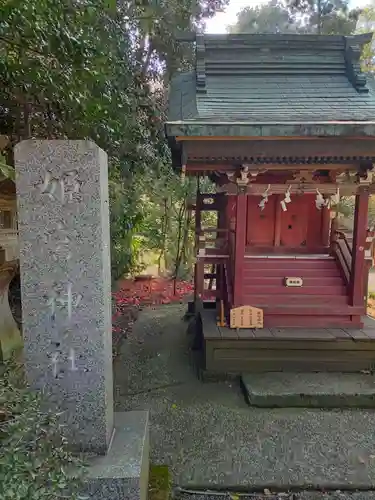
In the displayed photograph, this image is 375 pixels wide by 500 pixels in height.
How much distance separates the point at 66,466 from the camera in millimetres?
1681

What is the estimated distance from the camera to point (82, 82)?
2.65 m

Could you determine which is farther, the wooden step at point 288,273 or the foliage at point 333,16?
the foliage at point 333,16

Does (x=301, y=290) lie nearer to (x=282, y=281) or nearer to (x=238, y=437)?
(x=282, y=281)

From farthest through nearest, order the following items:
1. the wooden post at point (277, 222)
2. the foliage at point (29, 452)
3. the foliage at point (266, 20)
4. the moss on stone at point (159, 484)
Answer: the foliage at point (266, 20)
the wooden post at point (277, 222)
the moss on stone at point (159, 484)
the foliage at point (29, 452)

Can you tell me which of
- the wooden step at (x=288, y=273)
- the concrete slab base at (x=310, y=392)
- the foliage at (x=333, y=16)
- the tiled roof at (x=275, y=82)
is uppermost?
the foliage at (x=333, y=16)

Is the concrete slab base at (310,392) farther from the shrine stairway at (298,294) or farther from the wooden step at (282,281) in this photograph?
the wooden step at (282,281)

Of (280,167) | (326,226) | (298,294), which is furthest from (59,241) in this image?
(326,226)

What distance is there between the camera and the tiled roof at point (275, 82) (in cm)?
393

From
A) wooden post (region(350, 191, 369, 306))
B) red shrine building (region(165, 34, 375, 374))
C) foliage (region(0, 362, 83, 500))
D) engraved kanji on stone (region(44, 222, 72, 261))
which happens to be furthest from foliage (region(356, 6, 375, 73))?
foliage (region(0, 362, 83, 500))

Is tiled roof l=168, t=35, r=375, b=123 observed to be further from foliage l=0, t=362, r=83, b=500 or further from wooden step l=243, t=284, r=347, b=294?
foliage l=0, t=362, r=83, b=500

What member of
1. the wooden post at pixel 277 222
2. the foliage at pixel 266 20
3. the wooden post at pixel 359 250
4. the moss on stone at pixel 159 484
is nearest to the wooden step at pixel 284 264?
the wooden post at pixel 359 250

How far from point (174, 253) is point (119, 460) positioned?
31.1ft

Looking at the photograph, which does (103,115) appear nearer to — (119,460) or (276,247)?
(119,460)

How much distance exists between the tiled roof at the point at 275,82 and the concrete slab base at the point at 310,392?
2.87m
